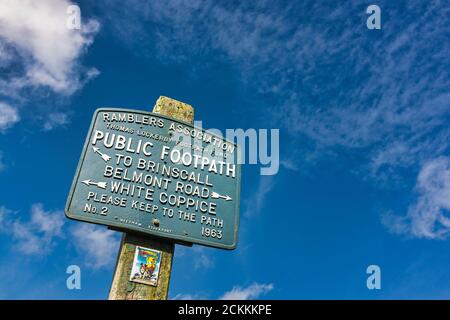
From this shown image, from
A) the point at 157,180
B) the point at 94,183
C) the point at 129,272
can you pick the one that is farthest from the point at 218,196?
the point at 94,183

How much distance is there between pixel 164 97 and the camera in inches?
242

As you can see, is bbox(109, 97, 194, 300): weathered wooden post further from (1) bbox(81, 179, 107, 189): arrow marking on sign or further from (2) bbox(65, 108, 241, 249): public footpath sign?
(1) bbox(81, 179, 107, 189): arrow marking on sign

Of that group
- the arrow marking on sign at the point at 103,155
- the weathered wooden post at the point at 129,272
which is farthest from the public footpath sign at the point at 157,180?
the weathered wooden post at the point at 129,272

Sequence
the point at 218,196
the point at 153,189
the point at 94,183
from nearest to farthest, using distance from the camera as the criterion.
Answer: the point at 94,183 → the point at 153,189 → the point at 218,196

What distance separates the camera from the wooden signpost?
15.1 ft

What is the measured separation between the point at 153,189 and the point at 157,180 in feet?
0.51

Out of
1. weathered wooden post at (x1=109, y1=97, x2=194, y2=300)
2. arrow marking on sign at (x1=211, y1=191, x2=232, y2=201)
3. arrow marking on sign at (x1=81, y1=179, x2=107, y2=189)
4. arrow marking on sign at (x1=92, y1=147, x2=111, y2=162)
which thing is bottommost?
weathered wooden post at (x1=109, y1=97, x2=194, y2=300)

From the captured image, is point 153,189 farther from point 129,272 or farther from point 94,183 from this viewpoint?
point 129,272

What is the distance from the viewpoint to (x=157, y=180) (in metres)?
5.14

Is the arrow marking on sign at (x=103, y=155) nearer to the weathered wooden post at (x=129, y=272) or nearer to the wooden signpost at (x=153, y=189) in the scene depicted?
the wooden signpost at (x=153, y=189)

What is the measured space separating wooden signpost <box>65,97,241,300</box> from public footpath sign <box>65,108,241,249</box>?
13 mm

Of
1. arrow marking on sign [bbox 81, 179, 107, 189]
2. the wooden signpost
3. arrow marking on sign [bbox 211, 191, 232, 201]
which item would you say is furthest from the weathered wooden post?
arrow marking on sign [bbox 211, 191, 232, 201]
